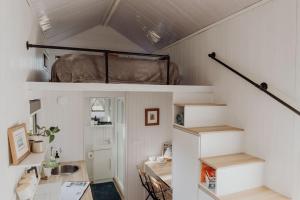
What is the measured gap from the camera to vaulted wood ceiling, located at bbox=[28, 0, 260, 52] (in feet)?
8.04

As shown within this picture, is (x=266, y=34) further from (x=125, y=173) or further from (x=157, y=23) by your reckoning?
(x=125, y=173)

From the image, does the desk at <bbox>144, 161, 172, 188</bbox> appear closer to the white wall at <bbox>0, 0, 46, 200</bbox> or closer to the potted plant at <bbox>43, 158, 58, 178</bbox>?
the potted plant at <bbox>43, 158, 58, 178</bbox>

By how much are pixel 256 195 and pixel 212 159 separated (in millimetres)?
478

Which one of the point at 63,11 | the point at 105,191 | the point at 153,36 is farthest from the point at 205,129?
the point at 105,191

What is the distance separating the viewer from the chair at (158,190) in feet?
11.2

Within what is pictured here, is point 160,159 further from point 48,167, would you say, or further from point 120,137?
point 48,167

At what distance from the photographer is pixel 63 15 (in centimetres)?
291

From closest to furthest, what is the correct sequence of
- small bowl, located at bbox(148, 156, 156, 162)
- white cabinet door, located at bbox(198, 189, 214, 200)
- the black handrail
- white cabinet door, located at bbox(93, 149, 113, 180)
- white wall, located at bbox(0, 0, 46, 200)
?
1. white wall, located at bbox(0, 0, 46, 200)
2. the black handrail
3. white cabinet door, located at bbox(198, 189, 214, 200)
4. small bowl, located at bbox(148, 156, 156, 162)
5. white cabinet door, located at bbox(93, 149, 113, 180)

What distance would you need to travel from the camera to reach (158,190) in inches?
144

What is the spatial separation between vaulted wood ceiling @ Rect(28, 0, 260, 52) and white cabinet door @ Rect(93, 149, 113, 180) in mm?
2610

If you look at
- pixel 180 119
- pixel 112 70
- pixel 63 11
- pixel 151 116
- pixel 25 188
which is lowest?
pixel 25 188

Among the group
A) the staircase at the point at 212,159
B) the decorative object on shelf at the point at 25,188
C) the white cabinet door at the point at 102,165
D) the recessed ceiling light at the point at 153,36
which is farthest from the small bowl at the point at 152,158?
the decorative object on shelf at the point at 25,188

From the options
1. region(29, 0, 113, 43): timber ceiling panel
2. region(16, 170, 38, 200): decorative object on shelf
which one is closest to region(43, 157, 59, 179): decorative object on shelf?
region(16, 170, 38, 200): decorative object on shelf

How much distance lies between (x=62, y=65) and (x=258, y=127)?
2188 millimetres
